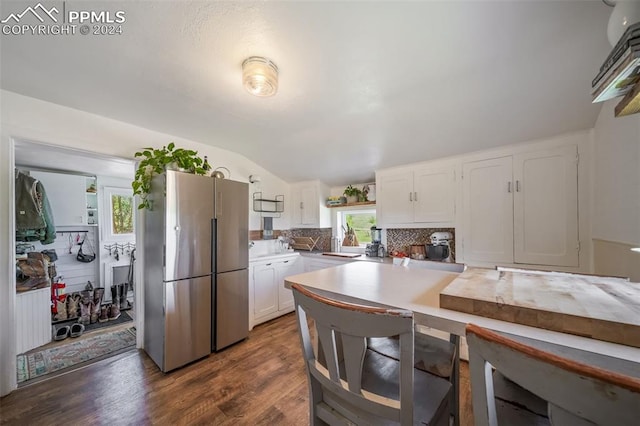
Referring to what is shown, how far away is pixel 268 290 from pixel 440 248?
7.12 ft

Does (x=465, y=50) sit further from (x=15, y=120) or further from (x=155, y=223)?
(x=15, y=120)

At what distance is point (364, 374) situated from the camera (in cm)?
92

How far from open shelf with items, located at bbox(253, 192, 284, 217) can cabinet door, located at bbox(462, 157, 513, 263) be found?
2662 mm

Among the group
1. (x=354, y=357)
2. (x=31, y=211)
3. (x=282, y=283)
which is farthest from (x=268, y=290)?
(x=31, y=211)

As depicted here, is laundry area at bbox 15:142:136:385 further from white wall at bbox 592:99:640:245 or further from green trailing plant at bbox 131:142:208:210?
white wall at bbox 592:99:640:245

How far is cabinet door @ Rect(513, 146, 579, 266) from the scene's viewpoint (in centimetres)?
200

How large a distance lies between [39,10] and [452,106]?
273 centimetres

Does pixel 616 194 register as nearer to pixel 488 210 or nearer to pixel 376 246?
pixel 488 210

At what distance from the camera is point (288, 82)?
5.83 feet

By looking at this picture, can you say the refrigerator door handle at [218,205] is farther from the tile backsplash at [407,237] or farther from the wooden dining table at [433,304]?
the tile backsplash at [407,237]

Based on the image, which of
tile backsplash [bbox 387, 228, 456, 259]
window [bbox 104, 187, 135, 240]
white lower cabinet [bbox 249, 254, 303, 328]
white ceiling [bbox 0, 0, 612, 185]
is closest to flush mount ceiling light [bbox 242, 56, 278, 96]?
white ceiling [bbox 0, 0, 612, 185]

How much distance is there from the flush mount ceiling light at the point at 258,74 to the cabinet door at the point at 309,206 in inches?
91.9

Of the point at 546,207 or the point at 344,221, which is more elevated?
the point at 546,207

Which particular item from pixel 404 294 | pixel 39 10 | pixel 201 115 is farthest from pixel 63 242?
pixel 404 294
